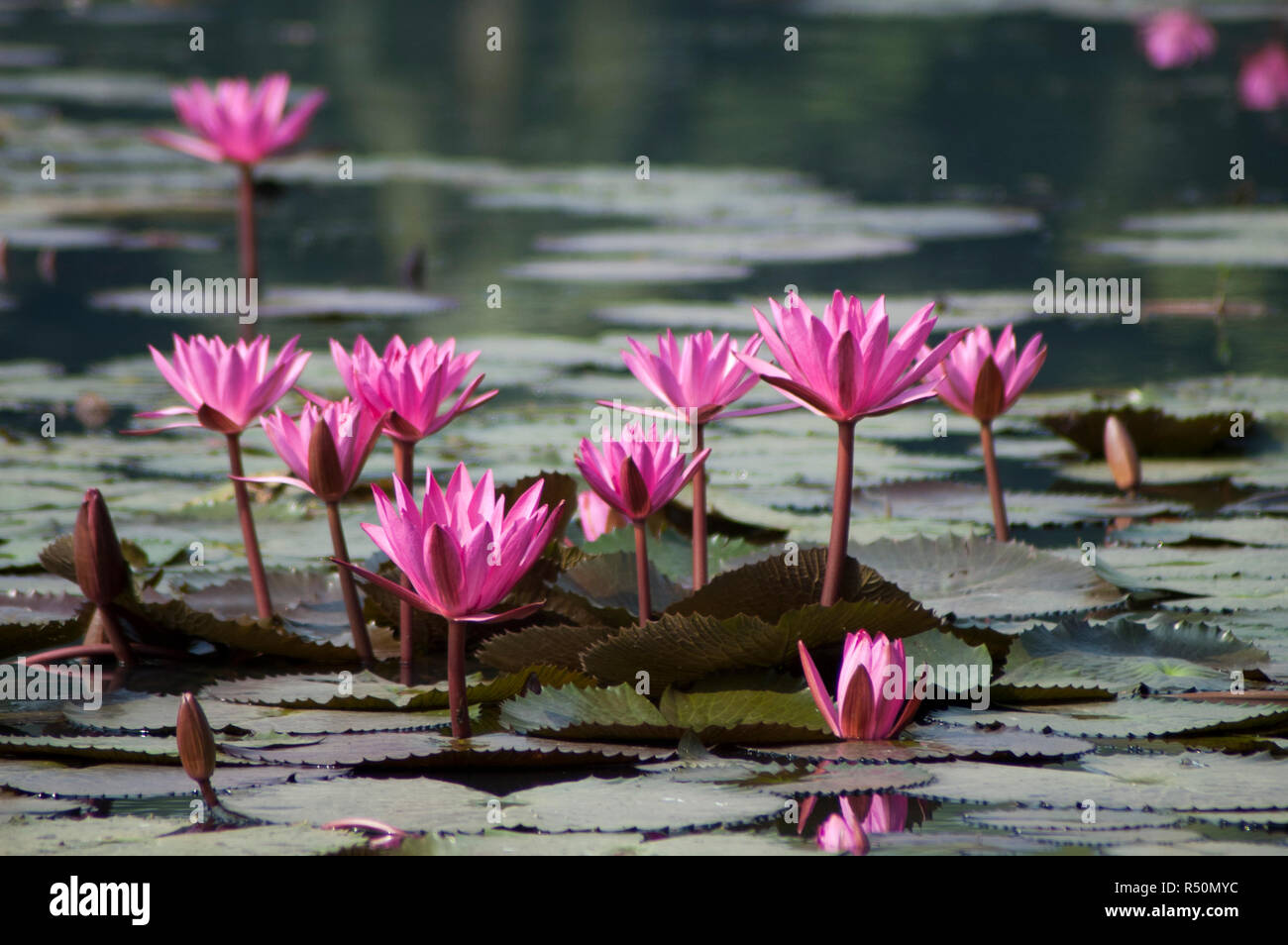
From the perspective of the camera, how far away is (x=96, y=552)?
1994 mm

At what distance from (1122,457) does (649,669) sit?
1.56 m

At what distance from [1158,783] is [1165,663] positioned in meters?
0.37

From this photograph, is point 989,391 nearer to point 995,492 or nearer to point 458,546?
point 995,492

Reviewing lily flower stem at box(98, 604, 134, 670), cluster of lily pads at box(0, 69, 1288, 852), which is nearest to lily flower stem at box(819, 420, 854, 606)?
cluster of lily pads at box(0, 69, 1288, 852)

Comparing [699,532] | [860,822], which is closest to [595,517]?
[699,532]

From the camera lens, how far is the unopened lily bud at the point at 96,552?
6.55 feet

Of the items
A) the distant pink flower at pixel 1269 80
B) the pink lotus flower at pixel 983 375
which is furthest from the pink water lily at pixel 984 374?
the distant pink flower at pixel 1269 80

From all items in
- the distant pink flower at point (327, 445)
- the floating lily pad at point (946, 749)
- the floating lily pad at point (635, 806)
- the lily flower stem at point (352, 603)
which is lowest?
the floating lily pad at point (635, 806)

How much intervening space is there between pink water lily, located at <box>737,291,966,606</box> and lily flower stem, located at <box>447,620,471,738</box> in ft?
1.41

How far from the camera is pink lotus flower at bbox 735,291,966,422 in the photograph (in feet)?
5.83

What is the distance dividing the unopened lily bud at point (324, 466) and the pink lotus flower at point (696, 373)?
38 centimetres

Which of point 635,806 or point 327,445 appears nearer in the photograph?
point 635,806

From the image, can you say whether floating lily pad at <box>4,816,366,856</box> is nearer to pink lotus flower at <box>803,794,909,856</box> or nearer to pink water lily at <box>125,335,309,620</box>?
pink lotus flower at <box>803,794,909,856</box>

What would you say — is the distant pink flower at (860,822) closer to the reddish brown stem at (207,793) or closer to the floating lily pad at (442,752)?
the floating lily pad at (442,752)
